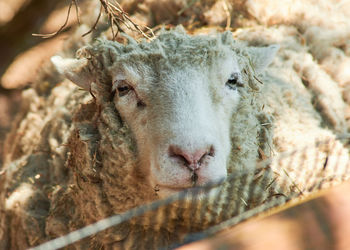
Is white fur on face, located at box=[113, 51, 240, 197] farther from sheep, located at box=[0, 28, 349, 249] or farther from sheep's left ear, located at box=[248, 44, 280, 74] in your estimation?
sheep's left ear, located at box=[248, 44, 280, 74]

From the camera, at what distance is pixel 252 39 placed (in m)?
3.65

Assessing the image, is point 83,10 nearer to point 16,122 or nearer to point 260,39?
point 16,122

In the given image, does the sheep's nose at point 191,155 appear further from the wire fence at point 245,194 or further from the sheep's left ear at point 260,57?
the sheep's left ear at point 260,57

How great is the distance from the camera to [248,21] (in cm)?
391

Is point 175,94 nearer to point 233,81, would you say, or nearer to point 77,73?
A: point 233,81

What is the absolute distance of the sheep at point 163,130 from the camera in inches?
86.5

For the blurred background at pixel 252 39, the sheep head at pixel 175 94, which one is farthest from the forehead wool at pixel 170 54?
the blurred background at pixel 252 39

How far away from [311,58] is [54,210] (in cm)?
226

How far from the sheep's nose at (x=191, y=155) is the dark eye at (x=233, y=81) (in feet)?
1.79

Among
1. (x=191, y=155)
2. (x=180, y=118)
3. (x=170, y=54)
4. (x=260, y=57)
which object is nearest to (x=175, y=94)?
(x=180, y=118)

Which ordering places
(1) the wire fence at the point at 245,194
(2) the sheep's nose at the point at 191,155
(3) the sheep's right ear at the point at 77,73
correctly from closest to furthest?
(2) the sheep's nose at the point at 191,155 → (1) the wire fence at the point at 245,194 → (3) the sheep's right ear at the point at 77,73

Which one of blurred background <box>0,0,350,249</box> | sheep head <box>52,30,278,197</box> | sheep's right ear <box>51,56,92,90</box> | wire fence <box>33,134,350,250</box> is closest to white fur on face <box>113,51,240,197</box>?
sheep head <box>52,30,278,197</box>

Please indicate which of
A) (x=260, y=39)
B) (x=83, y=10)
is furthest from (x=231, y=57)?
(x=83, y=10)

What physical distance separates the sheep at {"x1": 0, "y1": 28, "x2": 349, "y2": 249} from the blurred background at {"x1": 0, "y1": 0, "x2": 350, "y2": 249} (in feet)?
3.27
